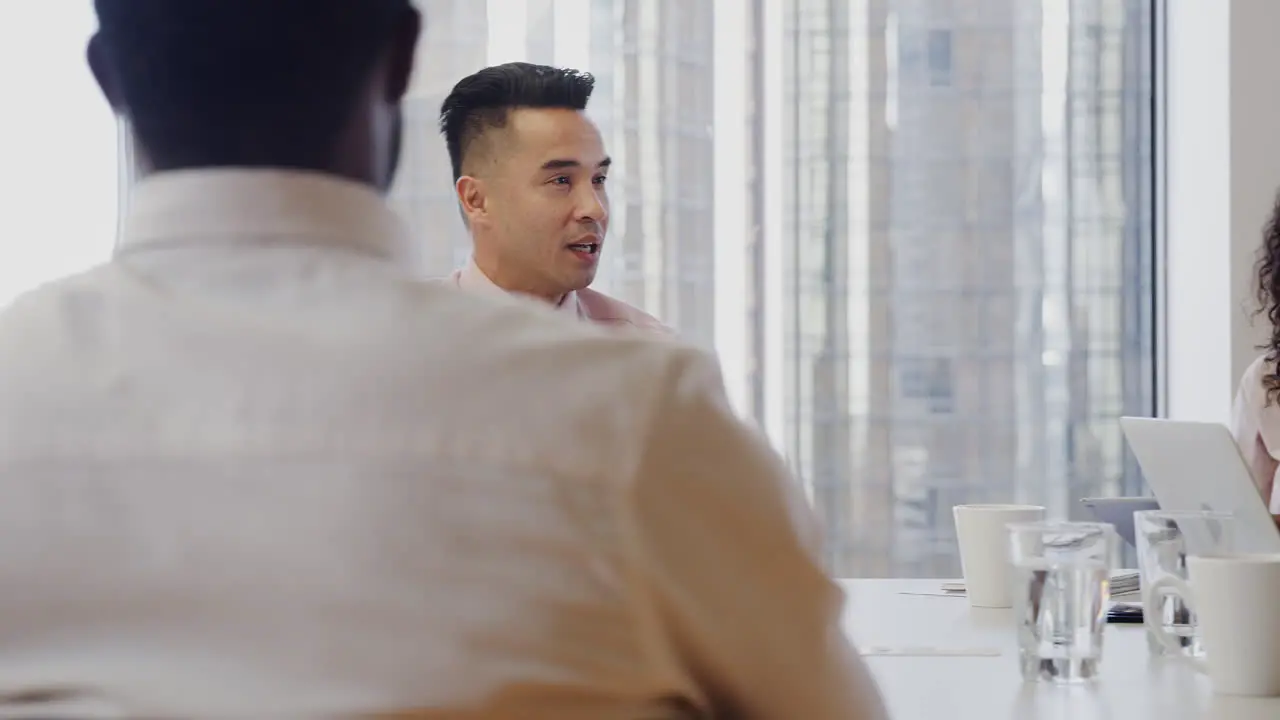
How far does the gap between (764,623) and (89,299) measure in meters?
0.38

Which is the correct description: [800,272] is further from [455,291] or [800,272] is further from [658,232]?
[455,291]

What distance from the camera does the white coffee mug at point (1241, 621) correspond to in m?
1.46

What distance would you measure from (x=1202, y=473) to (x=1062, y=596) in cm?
43

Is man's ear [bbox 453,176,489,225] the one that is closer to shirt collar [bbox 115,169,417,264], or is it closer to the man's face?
the man's face

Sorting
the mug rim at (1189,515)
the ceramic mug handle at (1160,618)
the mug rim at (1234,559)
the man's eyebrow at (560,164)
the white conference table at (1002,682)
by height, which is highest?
the man's eyebrow at (560,164)

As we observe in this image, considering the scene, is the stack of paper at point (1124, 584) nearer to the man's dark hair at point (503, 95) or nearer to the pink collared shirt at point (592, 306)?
the pink collared shirt at point (592, 306)

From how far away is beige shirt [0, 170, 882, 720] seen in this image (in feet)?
2.44

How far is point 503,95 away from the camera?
349cm

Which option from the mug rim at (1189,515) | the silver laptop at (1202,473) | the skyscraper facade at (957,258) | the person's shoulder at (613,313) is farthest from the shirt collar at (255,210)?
the skyscraper facade at (957,258)

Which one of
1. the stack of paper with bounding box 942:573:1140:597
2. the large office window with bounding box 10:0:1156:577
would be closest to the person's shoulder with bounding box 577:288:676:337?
the large office window with bounding box 10:0:1156:577

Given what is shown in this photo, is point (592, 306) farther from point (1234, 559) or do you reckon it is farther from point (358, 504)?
point (358, 504)

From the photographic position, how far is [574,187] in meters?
3.46

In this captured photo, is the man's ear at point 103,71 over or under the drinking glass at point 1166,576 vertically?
over

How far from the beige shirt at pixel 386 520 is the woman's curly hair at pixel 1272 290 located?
8.64 ft
